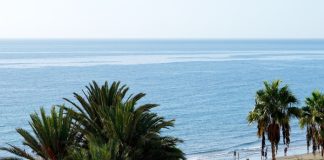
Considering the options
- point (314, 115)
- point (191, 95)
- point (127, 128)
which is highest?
point (191, 95)

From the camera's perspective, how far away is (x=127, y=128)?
22531 mm

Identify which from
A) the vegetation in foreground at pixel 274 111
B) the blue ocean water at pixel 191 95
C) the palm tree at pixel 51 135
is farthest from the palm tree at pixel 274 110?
the blue ocean water at pixel 191 95

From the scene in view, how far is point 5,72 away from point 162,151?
523 feet

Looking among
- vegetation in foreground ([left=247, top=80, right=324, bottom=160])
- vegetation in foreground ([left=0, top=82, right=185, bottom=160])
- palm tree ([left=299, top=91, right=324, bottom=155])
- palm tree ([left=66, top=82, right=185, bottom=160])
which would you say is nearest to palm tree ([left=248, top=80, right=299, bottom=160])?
vegetation in foreground ([left=247, top=80, right=324, bottom=160])

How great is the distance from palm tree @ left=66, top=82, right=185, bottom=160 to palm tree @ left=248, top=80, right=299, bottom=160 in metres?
11.0

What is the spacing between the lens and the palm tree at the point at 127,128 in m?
22.4

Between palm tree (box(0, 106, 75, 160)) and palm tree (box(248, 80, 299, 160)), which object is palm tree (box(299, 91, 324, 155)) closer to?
palm tree (box(248, 80, 299, 160))

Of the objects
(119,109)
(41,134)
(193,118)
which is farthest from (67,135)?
(193,118)

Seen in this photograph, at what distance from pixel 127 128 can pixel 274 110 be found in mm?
15053

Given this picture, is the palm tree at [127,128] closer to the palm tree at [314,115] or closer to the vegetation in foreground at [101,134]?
the vegetation in foreground at [101,134]

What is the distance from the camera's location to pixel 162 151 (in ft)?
79.3

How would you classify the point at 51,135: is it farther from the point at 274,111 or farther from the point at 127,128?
the point at 274,111

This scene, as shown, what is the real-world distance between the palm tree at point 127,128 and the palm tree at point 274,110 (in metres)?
11.0

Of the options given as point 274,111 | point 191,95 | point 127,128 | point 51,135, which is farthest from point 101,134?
point 191,95
